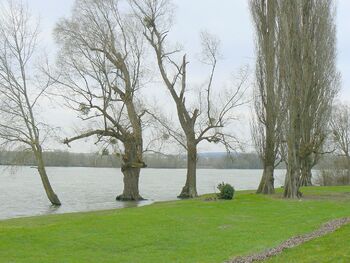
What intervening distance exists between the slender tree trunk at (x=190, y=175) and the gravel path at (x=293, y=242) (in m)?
16.7

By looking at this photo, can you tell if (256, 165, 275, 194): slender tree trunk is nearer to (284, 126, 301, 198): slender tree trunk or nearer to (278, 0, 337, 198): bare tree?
(278, 0, 337, 198): bare tree

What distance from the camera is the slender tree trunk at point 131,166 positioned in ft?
93.5

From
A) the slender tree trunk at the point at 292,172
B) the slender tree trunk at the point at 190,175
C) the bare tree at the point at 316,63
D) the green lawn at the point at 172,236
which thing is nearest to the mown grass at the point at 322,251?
the green lawn at the point at 172,236

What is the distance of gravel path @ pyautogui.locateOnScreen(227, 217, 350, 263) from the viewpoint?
8037 mm

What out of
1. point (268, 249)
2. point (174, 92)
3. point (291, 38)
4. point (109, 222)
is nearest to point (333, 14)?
point (291, 38)

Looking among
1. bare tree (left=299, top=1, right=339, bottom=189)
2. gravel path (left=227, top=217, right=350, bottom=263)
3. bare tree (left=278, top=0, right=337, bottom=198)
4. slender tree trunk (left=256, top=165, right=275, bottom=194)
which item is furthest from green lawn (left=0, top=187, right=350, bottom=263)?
slender tree trunk (left=256, top=165, right=275, bottom=194)

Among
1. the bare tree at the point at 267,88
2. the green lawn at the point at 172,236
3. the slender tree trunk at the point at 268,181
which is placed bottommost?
the green lawn at the point at 172,236

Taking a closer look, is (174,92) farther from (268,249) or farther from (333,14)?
(268,249)

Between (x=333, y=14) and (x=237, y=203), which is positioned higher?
(x=333, y=14)

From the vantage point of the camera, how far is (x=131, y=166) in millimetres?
28562

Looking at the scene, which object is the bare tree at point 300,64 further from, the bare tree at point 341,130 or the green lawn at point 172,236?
the bare tree at point 341,130

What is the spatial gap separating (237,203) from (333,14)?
13827 mm

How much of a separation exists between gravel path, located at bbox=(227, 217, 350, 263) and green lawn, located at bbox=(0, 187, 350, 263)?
30 centimetres

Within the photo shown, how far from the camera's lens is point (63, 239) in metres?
10.8
